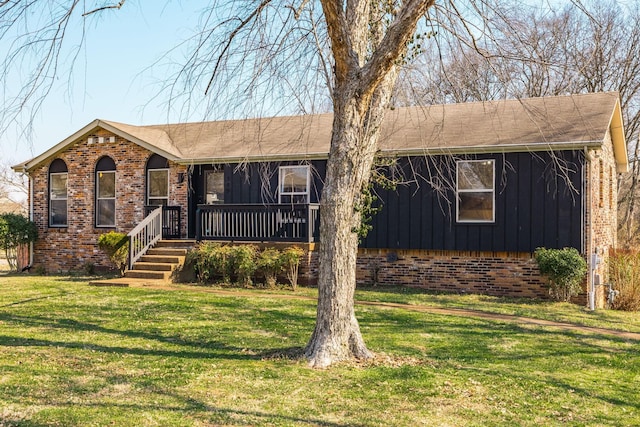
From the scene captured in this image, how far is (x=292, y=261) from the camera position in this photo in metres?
15.1

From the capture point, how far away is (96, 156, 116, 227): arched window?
1930cm

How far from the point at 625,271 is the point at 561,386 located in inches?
340

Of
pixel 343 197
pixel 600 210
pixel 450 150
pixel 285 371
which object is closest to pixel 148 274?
pixel 450 150

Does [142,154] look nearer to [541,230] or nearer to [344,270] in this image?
[541,230]

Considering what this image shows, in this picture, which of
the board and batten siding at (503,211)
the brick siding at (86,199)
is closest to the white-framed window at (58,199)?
the brick siding at (86,199)

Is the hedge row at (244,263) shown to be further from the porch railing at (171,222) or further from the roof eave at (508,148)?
the roof eave at (508,148)

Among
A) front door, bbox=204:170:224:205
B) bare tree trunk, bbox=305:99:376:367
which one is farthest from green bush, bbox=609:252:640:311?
front door, bbox=204:170:224:205

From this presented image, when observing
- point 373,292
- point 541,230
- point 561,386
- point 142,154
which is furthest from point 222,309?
point 142,154

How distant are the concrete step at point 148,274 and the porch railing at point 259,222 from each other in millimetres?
1615

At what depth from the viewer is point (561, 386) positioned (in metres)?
6.88

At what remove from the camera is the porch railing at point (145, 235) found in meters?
16.3

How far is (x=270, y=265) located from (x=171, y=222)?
4528 millimetres

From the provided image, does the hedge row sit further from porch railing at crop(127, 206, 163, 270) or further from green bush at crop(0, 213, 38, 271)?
green bush at crop(0, 213, 38, 271)

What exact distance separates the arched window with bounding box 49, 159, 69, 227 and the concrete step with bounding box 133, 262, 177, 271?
201 inches
